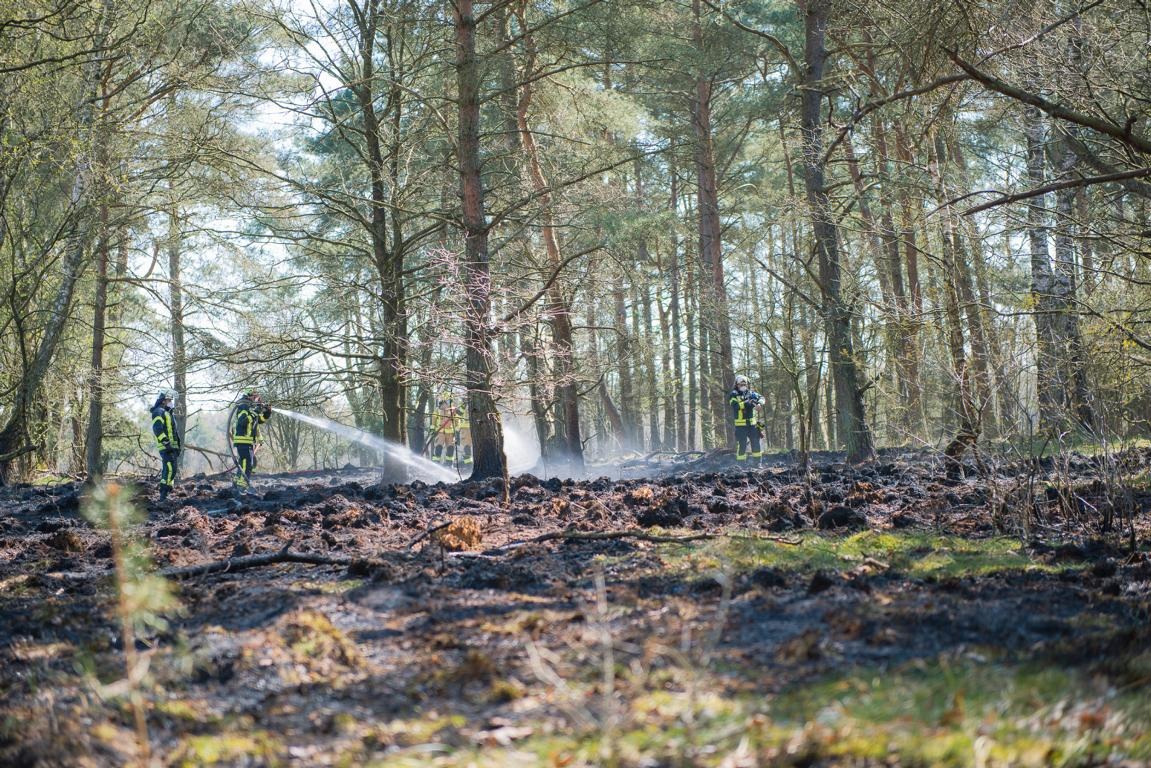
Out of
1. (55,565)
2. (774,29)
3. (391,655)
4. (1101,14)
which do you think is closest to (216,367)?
(55,565)

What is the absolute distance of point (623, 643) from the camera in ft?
13.4

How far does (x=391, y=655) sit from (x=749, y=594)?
6.12 feet

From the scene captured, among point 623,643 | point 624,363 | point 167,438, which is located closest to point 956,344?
point 623,643

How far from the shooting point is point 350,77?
15023 millimetres

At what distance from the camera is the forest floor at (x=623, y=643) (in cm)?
304

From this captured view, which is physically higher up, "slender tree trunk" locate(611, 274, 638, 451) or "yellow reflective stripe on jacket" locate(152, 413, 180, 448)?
"slender tree trunk" locate(611, 274, 638, 451)

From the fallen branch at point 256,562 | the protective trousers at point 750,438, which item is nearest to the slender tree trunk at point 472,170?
the fallen branch at point 256,562

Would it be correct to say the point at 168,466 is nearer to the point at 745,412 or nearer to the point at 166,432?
the point at 166,432

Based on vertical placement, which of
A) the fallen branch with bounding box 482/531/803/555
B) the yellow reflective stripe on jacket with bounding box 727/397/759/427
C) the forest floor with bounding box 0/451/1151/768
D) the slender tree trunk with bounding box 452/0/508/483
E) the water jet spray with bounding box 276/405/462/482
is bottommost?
the forest floor with bounding box 0/451/1151/768

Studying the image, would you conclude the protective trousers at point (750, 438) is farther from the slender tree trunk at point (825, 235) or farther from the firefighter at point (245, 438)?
the firefighter at point (245, 438)

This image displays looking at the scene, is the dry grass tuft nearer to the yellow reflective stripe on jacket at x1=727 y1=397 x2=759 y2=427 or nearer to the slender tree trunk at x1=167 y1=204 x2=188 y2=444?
the slender tree trunk at x1=167 y1=204 x2=188 y2=444

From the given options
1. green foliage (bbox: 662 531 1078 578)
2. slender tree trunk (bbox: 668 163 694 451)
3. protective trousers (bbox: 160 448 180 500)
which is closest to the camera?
green foliage (bbox: 662 531 1078 578)

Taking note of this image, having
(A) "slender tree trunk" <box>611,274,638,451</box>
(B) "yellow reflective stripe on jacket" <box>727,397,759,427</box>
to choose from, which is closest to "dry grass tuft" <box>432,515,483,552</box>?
(A) "slender tree trunk" <box>611,274,638,451</box>

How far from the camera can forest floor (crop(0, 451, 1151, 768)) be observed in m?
3.04
